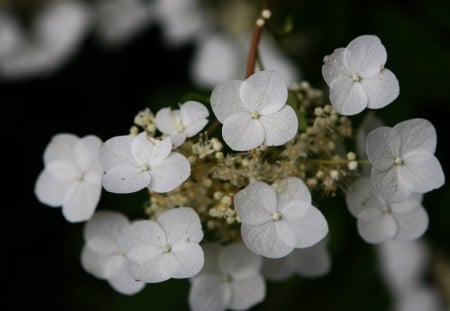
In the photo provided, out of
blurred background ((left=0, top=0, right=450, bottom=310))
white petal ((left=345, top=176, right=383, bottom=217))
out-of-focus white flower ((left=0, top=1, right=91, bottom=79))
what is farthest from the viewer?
out-of-focus white flower ((left=0, top=1, right=91, bottom=79))

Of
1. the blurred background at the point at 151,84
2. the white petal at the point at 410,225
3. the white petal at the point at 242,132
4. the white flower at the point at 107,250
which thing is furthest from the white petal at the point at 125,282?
the blurred background at the point at 151,84

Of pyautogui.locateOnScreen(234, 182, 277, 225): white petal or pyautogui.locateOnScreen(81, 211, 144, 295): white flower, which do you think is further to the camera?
pyautogui.locateOnScreen(81, 211, 144, 295): white flower

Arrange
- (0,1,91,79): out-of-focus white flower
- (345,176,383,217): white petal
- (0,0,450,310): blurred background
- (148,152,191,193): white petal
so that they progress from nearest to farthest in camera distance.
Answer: (148,152,191,193): white petal → (345,176,383,217): white petal → (0,0,450,310): blurred background → (0,1,91,79): out-of-focus white flower

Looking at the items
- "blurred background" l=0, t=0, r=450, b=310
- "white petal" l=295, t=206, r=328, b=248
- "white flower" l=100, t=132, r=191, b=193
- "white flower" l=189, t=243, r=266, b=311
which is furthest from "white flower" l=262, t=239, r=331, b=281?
"blurred background" l=0, t=0, r=450, b=310

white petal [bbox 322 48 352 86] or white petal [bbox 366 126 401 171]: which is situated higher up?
white petal [bbox 322 48 352 86]

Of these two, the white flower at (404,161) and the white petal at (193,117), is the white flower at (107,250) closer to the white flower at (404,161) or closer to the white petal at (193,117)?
the white petal at (193,117)

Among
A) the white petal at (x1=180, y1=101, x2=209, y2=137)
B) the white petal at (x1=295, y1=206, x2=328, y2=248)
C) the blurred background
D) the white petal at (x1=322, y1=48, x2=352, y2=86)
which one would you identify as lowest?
the blurred background

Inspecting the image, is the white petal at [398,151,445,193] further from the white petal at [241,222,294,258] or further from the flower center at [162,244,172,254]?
the flower center at [162,244,172,254]
